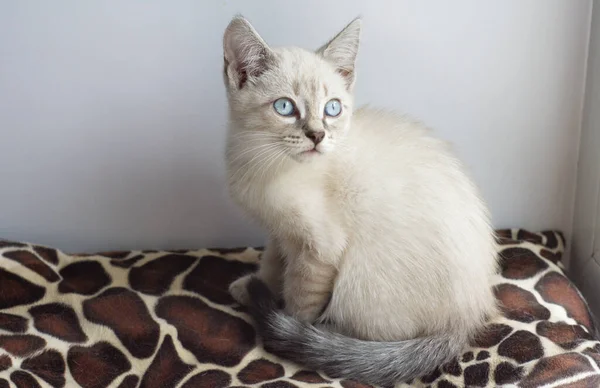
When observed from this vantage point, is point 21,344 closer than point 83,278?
Yes

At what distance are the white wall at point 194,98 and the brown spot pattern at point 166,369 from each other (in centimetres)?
57

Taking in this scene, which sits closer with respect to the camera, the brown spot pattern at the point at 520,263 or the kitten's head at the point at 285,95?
the kitten's head at the point at 285,95

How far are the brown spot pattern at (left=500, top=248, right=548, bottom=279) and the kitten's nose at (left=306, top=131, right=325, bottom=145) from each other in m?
0.80

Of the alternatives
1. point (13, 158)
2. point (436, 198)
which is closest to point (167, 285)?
point (13, 158)

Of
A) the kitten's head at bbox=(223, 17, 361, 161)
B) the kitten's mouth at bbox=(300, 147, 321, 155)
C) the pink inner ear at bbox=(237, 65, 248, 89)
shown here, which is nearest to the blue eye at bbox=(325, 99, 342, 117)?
the kitten's head at bbox=(223, 17, 361, 161)

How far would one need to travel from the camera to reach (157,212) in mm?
2064

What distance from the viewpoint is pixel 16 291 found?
1.79 meters

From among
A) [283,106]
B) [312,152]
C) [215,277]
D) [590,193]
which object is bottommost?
[215,277]

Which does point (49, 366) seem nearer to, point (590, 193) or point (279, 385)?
point (279, 385)

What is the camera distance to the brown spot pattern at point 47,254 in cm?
190

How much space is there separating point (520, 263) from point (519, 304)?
0.62ft

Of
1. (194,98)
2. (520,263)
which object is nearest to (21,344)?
(194,98)

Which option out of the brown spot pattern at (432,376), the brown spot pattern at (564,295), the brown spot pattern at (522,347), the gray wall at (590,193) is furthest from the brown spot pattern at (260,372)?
the gray wall at (590,193)

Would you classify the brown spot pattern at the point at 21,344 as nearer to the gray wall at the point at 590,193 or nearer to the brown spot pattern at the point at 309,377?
the brown spot pattern at the point at 309,377
